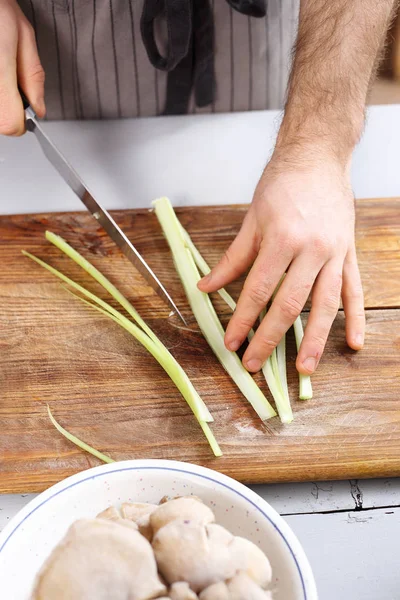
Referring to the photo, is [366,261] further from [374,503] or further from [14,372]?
[14,372]

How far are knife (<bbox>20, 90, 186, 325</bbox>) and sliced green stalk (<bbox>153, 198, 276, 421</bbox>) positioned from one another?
41mm

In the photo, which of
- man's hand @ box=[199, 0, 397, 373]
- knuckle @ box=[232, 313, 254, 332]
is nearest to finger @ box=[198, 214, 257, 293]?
man's hand @ box=[199, 0, 397, 373]

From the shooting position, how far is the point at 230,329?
1.09 m

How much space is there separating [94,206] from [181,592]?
0.84 metres

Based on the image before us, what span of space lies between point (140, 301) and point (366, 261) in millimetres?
443

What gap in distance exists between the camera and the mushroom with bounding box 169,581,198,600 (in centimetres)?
52

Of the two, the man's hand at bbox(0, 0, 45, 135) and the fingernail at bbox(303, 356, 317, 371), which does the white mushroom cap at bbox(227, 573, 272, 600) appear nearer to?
the fingernail at bbox(303, 356, 317, 371)

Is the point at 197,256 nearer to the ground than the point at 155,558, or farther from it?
nearer to the ground

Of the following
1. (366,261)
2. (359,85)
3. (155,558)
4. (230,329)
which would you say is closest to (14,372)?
(230,329)

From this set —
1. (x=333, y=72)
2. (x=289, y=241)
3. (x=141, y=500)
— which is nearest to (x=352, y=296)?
(x=289, y=241)

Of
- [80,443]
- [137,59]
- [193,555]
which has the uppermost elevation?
[137,59]

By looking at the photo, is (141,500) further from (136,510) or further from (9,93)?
(9,93)

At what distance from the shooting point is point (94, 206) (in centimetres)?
124

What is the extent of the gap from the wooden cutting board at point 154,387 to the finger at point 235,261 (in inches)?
2.2
